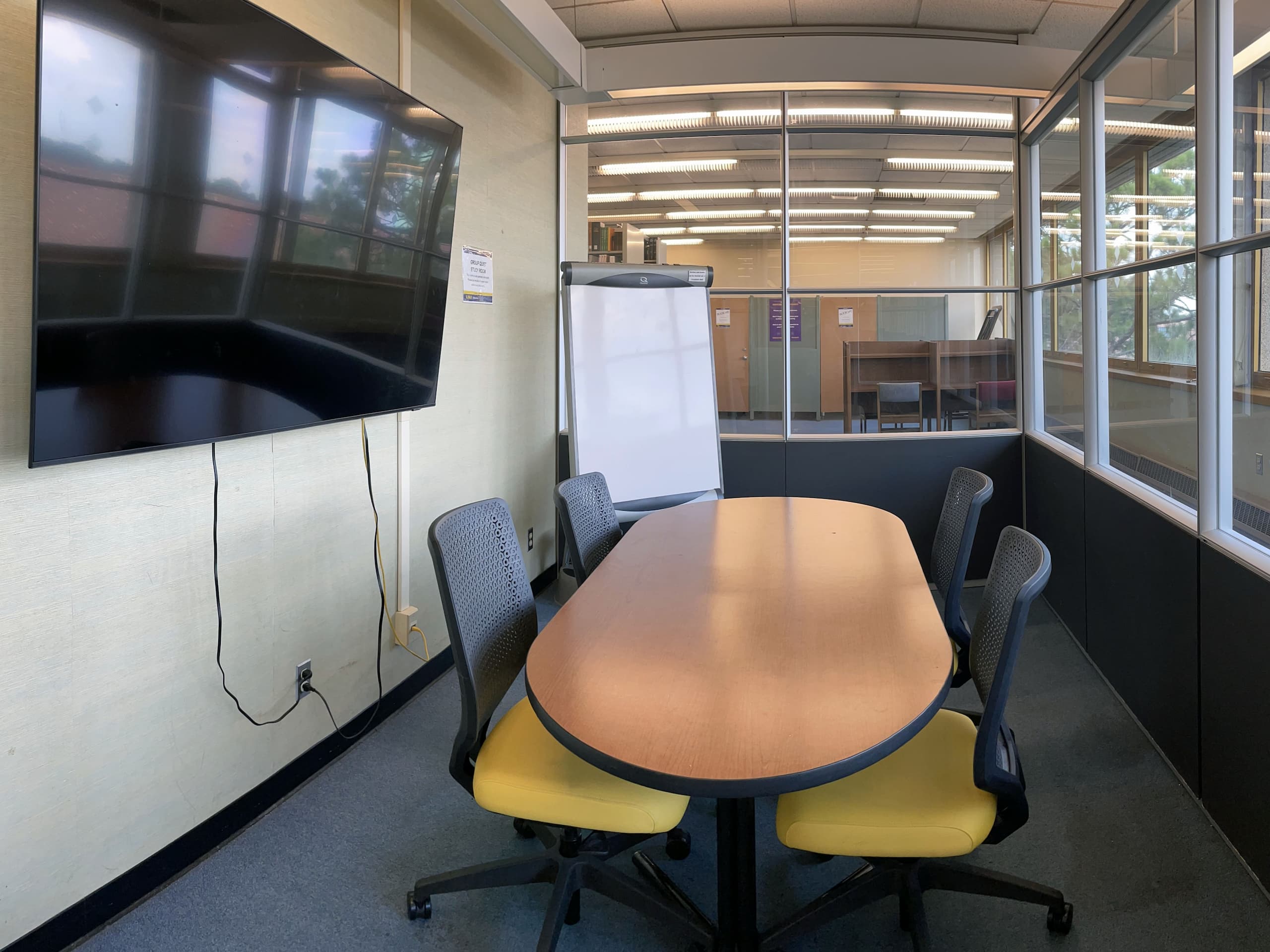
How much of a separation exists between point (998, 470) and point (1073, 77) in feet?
6.63

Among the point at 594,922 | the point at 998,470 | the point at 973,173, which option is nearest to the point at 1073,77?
the point at 973,173

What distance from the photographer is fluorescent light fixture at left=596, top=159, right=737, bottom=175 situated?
461 centimetres

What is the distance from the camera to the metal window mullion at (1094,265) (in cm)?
340

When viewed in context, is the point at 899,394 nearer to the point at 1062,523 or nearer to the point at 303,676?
the point at 1062,523

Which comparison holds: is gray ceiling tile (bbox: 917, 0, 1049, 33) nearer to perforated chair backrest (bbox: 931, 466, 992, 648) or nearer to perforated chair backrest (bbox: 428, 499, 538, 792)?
perforated chair backrest (bbox: 931, 466, 992, 648)

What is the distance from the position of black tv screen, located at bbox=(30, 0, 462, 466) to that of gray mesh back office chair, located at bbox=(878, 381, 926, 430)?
2.97m

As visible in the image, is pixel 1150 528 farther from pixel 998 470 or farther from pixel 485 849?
pixel 485 849

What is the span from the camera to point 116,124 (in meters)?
1.66

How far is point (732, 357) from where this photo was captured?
186 inches

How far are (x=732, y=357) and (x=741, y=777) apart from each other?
12.3 ft

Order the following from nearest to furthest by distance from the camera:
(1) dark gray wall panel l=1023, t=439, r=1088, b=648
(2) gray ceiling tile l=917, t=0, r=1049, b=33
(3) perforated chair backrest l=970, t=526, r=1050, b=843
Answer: (3) perforated chair backrest l=970, t=526, r=1050, b=843 < (1) dark gray wall panel l=1023, t=439, r=1088, b=648 < (2) gray ceiling tile l=917, t=0, r=1049, b=33

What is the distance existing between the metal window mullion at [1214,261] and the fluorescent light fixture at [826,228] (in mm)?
2273

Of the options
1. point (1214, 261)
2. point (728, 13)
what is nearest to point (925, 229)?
point (728, 13)

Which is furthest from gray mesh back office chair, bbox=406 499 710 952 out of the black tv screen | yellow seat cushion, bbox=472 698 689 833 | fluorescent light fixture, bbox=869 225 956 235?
fluorescent light fixture, bbox=869 225 956 235
